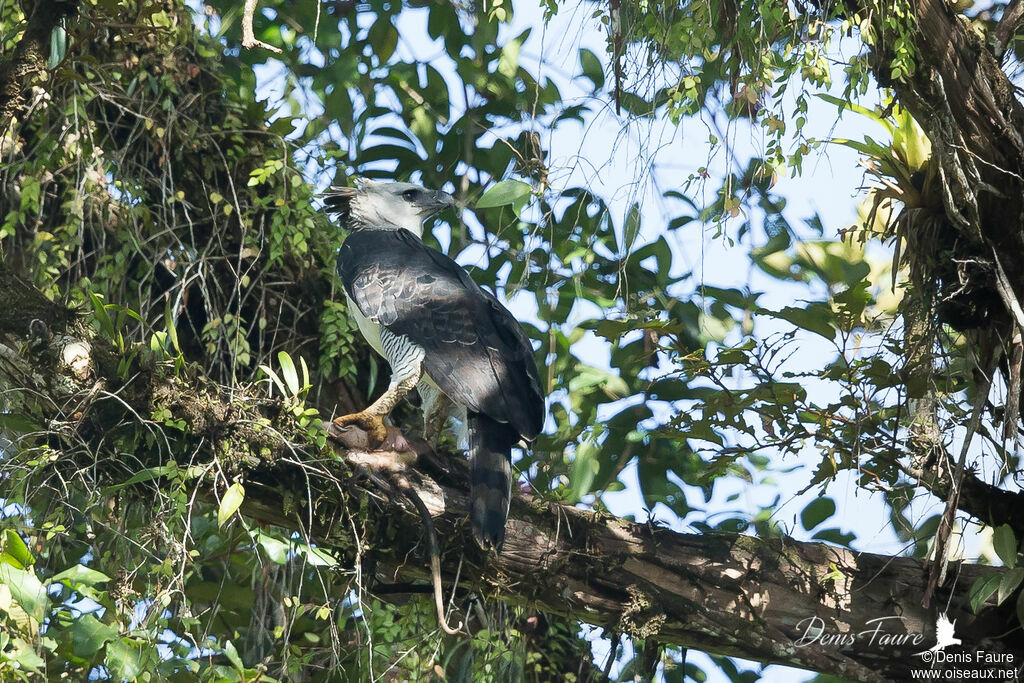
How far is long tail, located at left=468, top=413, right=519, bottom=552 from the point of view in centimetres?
353

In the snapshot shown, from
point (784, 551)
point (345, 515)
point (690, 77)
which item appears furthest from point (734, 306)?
point (345, 515)

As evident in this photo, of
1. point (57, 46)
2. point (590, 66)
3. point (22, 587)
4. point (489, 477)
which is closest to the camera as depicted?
point (22, 587)

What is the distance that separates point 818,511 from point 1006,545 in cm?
123

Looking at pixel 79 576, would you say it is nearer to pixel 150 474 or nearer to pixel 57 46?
pixel 150 474

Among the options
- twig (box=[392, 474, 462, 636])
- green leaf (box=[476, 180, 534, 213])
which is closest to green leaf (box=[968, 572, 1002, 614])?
twig (box=[392, 474, 462, 636])

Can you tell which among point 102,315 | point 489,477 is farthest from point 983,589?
point 102,315

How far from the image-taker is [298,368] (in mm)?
4914

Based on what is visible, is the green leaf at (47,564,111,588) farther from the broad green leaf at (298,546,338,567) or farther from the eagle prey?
the eagle prey

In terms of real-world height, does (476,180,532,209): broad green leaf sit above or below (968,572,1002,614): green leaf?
above

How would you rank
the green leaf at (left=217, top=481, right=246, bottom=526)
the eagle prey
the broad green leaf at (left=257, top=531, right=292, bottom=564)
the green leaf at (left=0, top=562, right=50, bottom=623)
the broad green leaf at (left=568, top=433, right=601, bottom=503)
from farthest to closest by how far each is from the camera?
the broad green leaf at (left=568, top=433, right=601, bottom=503)
the eagle prey
the broad green leaf at (left=257, top=531, right=292, bottom=564)
the green leaf at (left=217, top=481, right=246, bottom=526)
the green leaf at (left=0, top=562, right=50, bottom=623)

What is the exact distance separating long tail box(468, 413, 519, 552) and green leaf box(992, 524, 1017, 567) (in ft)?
5.18

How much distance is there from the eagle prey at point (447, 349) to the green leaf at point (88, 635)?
1181 mm

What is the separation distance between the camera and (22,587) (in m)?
2.73
